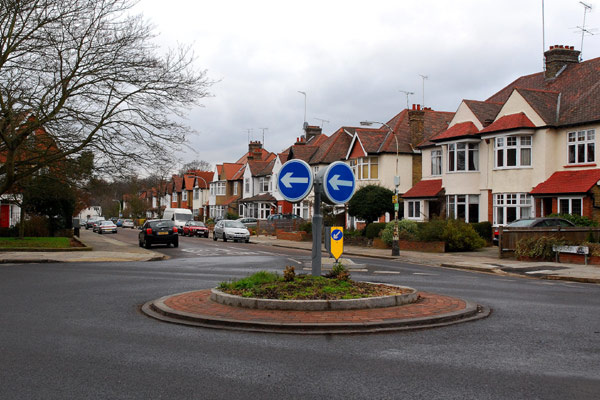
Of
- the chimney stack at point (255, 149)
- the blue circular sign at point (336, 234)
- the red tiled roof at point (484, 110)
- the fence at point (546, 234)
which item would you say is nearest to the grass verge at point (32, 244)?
the blue circular sign at point (336, 234)

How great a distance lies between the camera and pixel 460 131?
35906 millimetres

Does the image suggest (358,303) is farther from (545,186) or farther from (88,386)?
(545,186)

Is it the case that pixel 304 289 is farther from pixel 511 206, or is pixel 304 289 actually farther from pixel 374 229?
pixel 374 229

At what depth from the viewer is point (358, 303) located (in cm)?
920

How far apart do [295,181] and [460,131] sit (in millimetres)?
28024

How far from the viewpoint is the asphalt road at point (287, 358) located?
5.43 m

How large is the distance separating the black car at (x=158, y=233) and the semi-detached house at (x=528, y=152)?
16.5m

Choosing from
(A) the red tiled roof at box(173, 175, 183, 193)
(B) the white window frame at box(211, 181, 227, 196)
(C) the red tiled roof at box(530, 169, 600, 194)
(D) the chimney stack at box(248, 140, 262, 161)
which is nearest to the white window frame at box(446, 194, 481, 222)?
(C) the red tiled roof at box(530, 169, 600, 194)

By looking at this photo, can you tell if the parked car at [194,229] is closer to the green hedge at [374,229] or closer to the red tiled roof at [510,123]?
the green hedge at [374,229]

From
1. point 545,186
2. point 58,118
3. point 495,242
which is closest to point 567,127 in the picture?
point 545,186

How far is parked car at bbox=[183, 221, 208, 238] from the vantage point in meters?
50.4

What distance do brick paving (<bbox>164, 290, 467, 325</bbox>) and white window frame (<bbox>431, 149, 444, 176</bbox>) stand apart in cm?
3053

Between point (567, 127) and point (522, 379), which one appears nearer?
point (522, 379)

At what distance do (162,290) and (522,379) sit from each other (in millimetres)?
8634
